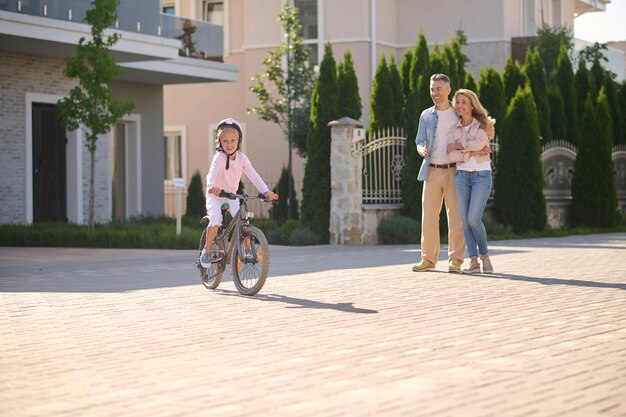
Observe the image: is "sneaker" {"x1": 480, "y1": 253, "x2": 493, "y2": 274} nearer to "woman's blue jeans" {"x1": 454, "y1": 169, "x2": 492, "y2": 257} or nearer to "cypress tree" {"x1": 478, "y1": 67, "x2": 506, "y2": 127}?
"woman's blue jeans" {"x1": 454, "y1": 169, "x2": 492, "y2": 257}

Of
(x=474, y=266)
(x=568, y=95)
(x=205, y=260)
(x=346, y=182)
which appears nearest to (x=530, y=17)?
(x=568, y=95)

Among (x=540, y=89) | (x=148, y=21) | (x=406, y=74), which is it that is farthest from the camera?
(x=540, y=89)

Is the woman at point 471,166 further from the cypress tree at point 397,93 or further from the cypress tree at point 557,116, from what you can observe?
the cypress tree at point 557,116

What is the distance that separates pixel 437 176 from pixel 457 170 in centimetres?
27

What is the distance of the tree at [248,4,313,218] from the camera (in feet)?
104

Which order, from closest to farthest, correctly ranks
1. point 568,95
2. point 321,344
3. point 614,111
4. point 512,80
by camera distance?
point 321,344 → point 512,80 → point 568,95 → point 614,111

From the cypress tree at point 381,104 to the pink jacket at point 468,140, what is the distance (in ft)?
32.3

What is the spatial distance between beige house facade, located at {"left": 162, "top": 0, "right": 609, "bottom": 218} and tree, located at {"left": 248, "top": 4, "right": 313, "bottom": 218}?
2.85m

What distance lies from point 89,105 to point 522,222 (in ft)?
28.4

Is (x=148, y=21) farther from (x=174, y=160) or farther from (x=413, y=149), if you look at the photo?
(x=174, y=160)

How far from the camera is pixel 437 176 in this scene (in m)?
14.1

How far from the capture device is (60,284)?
43.7 ft

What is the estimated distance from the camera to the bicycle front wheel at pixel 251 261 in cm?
1147

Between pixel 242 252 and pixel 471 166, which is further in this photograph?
pixel 471 166
